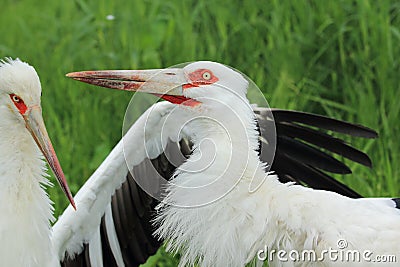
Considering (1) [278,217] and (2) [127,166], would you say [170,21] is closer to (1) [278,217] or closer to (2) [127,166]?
(2) [127,166]

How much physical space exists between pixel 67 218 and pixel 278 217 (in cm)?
106

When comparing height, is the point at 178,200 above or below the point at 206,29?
above

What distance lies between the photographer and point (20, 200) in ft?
11.7

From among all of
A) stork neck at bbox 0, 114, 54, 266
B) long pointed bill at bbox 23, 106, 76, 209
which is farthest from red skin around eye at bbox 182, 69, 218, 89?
stork neck at bbox 0, 114, 54, 266

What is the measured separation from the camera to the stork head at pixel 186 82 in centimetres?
325

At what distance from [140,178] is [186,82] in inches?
31.4

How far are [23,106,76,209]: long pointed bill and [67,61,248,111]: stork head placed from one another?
21 cm

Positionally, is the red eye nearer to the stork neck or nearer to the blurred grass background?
the stork neck

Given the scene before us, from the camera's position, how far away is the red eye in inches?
136

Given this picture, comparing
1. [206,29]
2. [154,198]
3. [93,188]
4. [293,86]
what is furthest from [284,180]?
[206,29]

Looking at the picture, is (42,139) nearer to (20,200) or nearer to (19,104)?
(19,104)

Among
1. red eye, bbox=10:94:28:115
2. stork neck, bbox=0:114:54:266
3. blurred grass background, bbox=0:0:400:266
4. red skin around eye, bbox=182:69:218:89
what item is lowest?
blurred grass background, bbox=0:0:400:266

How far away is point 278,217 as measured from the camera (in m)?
3.19

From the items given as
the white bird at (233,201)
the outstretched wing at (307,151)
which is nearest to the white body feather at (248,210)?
the white bird at (233,201)
